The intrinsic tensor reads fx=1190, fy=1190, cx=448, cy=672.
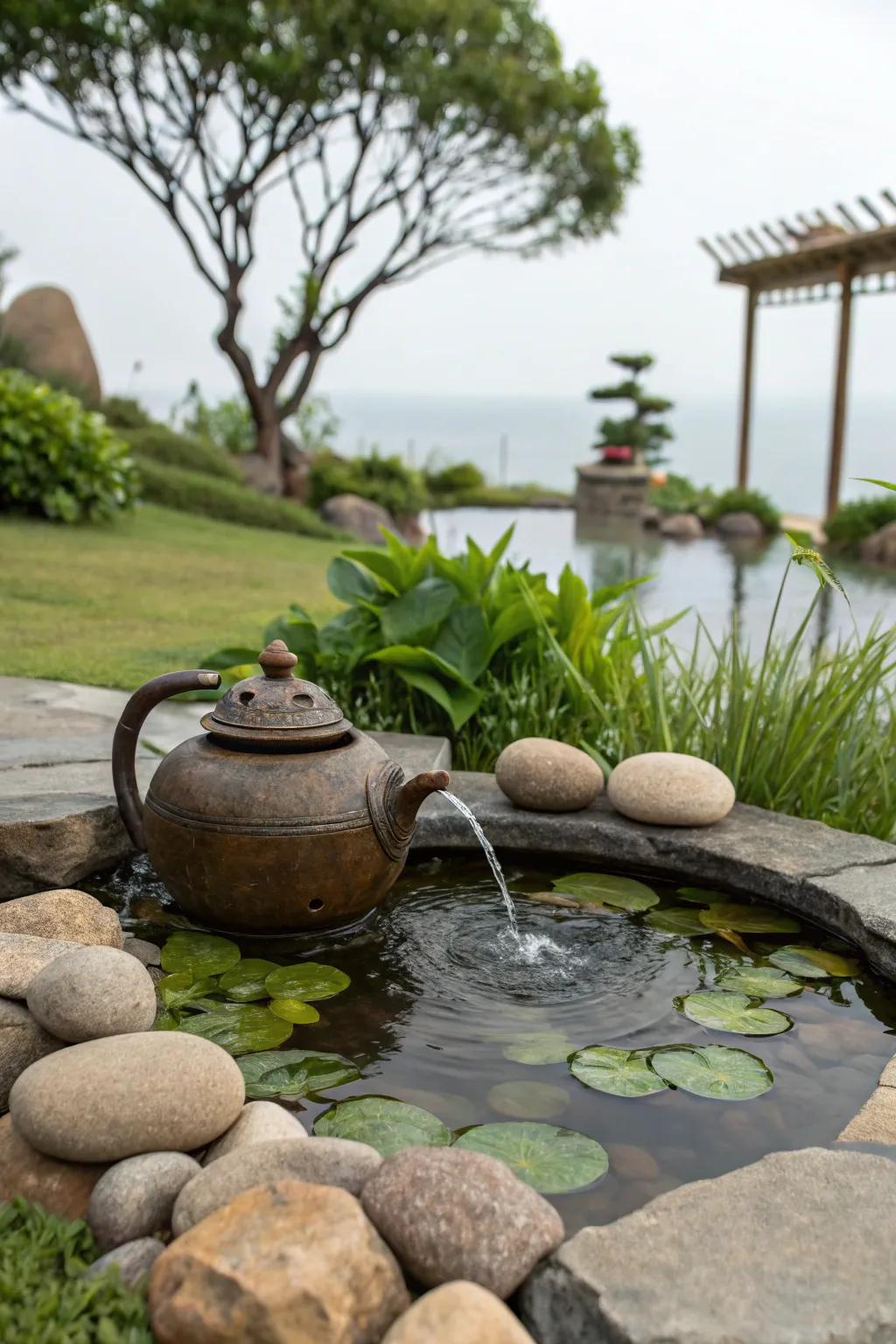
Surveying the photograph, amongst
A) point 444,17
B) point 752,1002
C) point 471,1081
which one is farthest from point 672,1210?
point 444,17

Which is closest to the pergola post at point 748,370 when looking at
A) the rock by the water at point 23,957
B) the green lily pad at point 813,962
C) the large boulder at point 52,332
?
the large boulder at point 52,332

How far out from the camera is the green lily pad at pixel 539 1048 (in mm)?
2033

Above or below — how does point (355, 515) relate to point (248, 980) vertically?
above

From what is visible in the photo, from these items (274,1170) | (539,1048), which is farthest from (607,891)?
(274,1170)

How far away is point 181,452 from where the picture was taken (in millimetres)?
13445

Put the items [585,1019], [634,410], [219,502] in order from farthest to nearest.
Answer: [634,410] → [219,502] → [585,1019]

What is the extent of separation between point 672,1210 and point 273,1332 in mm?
526

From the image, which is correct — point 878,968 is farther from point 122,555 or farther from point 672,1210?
point 122,555

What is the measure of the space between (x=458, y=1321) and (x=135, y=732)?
1.55 m

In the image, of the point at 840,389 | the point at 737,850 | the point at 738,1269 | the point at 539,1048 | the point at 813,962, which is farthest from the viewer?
the point at 840,389

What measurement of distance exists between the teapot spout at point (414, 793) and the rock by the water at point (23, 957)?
2.19ft

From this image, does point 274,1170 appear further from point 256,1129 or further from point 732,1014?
point 732,1014

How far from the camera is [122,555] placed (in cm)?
845

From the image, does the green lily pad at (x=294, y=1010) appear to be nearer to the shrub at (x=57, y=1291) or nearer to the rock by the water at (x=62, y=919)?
the rock by the water at (x=62, y=919)
